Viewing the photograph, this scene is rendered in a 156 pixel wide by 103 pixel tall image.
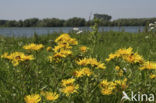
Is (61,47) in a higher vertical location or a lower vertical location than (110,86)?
higher

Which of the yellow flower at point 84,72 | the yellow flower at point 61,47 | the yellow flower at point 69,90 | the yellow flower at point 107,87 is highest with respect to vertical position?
the yellow flower at point 61,47

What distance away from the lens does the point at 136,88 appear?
5.65ft

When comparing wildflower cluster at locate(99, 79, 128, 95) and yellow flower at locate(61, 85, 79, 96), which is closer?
yellow flower at locate(61, 85, 79, 96)

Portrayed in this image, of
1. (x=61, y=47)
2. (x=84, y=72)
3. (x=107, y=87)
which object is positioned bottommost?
(x=107, y=87)

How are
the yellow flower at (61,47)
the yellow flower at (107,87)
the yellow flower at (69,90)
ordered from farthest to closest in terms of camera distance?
the yellow flower at (61,47) → the yellow flower at (107,87) → the yellow flower at (69,90)

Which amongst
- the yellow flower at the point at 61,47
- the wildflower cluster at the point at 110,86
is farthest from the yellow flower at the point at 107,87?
the yellow flower at the point at 61,47

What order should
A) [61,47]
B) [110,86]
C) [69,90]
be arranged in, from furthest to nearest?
[61,47] → [110,86] → [69,90]

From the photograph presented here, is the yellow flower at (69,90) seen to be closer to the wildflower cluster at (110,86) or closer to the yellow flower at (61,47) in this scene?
the wildflower cluster at (110,86)

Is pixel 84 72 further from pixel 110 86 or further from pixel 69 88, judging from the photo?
pixel 110 86

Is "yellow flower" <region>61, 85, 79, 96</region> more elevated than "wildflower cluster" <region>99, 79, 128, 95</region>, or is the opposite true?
"yellow flower" <region>61, 85, 79, 96</region>

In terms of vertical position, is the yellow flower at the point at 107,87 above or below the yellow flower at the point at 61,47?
below

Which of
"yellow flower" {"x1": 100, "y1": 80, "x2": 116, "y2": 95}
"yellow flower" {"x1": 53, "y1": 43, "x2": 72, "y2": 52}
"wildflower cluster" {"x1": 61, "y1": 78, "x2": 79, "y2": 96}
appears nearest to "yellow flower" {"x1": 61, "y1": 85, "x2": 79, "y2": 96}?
"wildflower cluster" {"x1": 61, "y1": 78, "x2": 79, "y2": 96}

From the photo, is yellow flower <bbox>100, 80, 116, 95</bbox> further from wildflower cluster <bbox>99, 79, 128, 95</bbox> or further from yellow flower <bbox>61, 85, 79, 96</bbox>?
yellow flower <bbox>61, 85, 79, 96</bbox>

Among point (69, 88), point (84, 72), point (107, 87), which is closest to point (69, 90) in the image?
point (69, 88)
